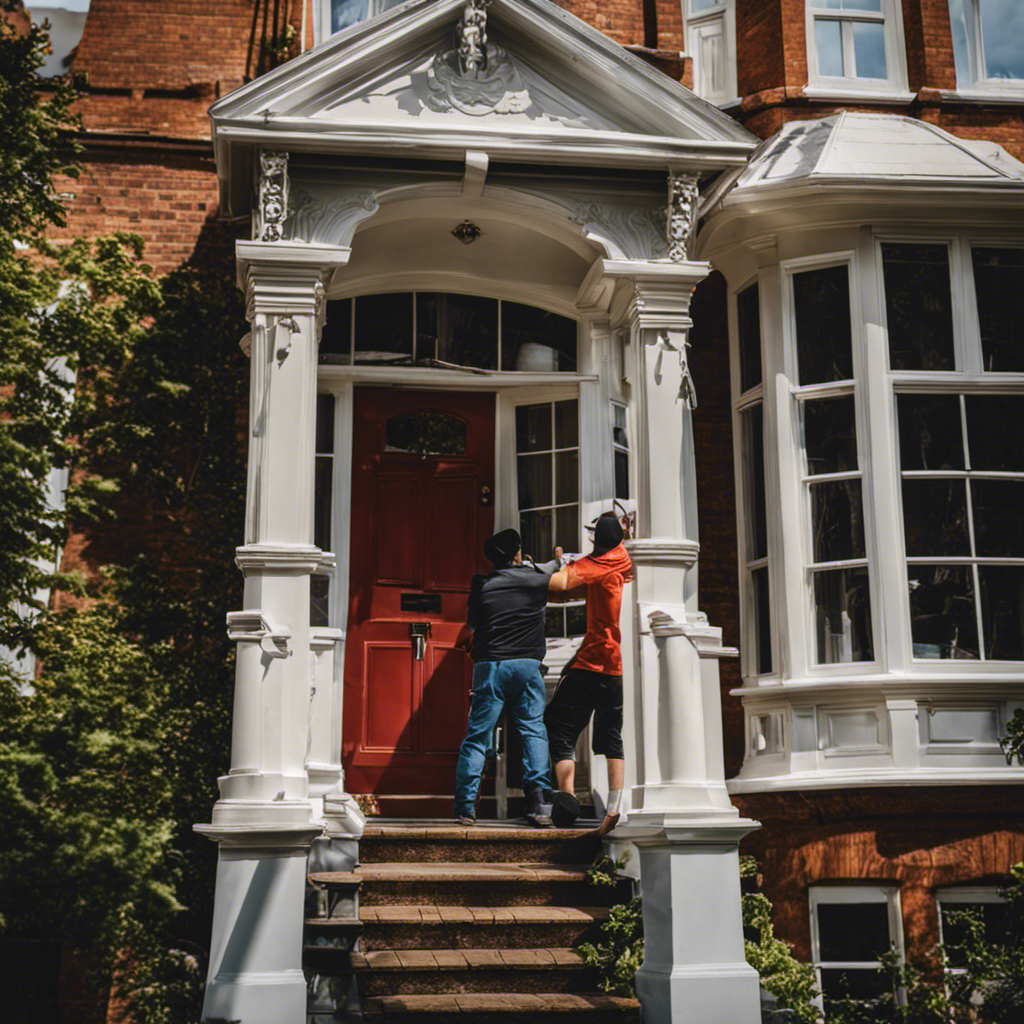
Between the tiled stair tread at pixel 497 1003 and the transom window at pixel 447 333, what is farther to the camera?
the transom window at pixel 447 333

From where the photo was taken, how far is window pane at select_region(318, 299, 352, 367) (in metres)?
8.54

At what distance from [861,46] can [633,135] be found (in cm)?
373

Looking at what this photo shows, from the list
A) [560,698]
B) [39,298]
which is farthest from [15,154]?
[560,698]

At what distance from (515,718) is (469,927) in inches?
51.7

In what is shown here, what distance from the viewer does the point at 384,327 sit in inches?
343

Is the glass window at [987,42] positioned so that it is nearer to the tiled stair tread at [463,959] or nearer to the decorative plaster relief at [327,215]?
the decorative plaster relief at [327,215]

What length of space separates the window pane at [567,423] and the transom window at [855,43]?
332cm

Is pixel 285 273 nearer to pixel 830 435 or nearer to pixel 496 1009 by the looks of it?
pixel 830 435

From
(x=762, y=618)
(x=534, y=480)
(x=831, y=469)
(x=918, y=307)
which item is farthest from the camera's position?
(x=534, y=480)

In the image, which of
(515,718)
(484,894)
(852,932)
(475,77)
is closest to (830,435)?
(515,718)

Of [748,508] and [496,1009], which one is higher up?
[748,508]

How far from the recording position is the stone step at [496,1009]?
5.73m

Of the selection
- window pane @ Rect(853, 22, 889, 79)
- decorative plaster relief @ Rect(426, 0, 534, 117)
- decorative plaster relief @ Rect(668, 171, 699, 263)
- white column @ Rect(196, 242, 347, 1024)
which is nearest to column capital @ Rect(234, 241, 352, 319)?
Answer: white column @ Rect(196, 242, 347, 1024)

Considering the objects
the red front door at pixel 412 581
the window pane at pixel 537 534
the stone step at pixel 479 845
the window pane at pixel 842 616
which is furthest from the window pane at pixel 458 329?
the stone step at pixel 479 845
